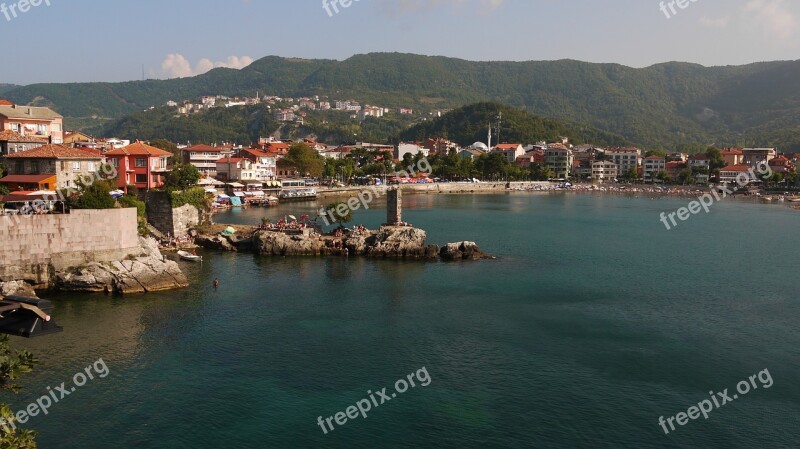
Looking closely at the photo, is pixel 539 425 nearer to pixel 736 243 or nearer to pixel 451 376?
pixel 451 376

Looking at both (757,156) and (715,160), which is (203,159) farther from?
(757,156)

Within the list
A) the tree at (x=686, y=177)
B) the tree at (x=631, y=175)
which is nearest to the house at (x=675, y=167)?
the tree at (x=686, y=177)

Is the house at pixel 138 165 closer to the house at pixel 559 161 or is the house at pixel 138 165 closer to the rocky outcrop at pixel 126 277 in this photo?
the rocky outcrop at pixel 126 277

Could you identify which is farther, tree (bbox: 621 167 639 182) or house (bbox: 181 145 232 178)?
tree (bbox: 621 167 639 182)

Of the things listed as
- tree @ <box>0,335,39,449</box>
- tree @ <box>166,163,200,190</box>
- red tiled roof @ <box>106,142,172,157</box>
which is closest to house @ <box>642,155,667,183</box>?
tree @ <box>166,163,200,190</box>

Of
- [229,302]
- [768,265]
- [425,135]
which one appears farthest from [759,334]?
[425,135]

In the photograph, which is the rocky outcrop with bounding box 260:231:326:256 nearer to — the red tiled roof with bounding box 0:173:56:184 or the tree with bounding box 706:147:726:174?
the red tiled roof with bounding box 0:173:56:184

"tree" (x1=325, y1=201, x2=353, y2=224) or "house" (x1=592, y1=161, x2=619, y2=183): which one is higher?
"house" (x1=592, y1=161, x2=619, y2=183)
